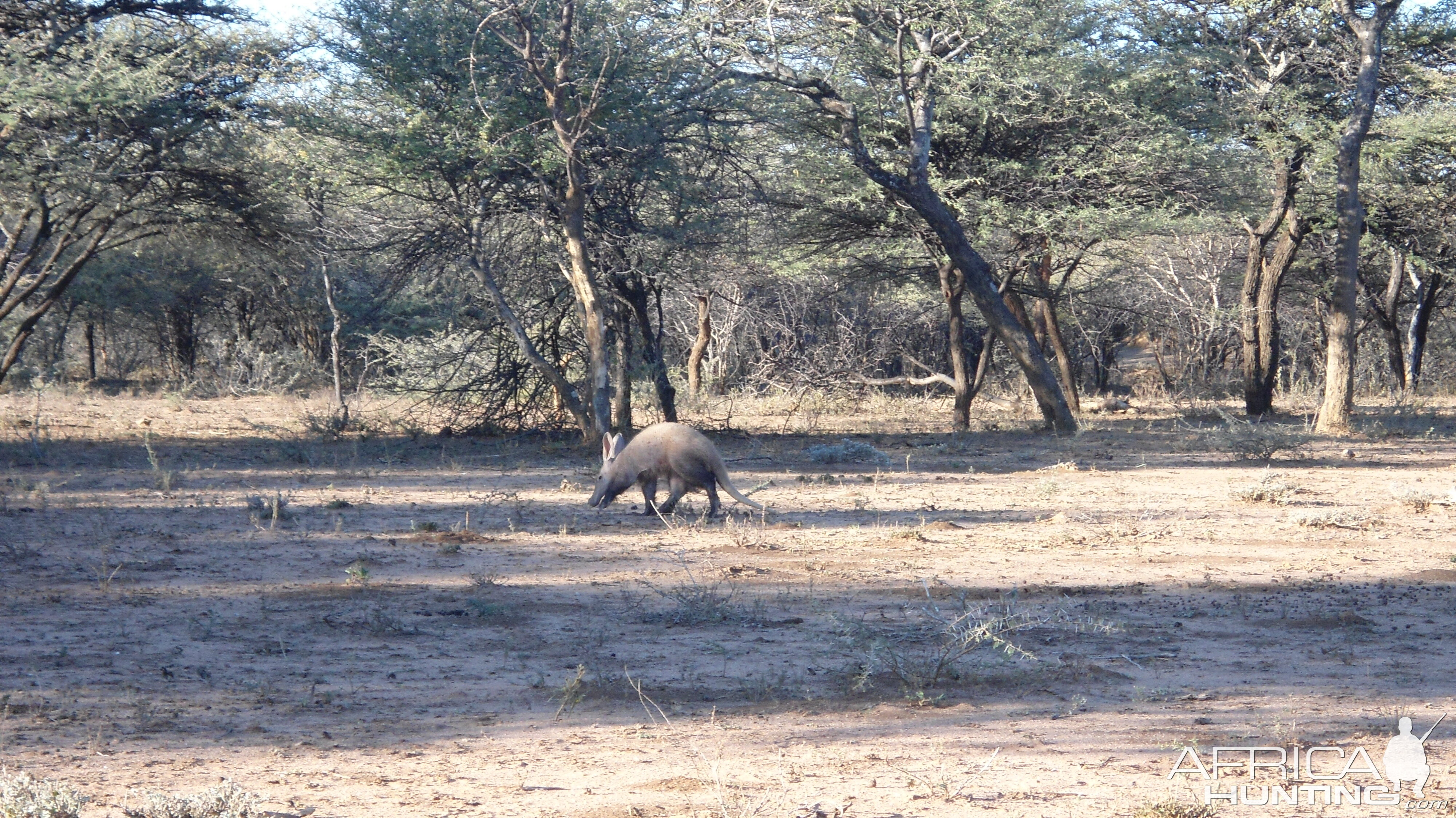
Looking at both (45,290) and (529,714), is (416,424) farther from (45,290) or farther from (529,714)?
(529,714)

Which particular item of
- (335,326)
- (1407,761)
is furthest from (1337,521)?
(335,326)

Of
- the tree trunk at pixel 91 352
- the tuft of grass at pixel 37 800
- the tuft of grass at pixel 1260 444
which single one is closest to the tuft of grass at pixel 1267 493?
the tuft of grass at pixel 1260 444

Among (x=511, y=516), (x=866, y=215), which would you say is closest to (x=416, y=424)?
(x=866, y=215)

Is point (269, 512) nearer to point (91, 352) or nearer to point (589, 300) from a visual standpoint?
point (589, 300)

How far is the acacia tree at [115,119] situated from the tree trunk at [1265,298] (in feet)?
51.4

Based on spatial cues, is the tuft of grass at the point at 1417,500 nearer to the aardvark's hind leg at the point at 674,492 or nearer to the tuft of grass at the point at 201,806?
the aardvark's hind leg at the point at 674,492

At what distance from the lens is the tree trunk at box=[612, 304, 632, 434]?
15.5 meters

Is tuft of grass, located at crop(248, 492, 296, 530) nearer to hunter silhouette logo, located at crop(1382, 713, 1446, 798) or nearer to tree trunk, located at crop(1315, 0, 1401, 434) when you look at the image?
hunter silhouette logo, located at crop(1382, 713, 1446, 798)

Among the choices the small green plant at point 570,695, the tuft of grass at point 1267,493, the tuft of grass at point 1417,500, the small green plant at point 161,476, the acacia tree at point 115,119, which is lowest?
the small green plant at point 570,695

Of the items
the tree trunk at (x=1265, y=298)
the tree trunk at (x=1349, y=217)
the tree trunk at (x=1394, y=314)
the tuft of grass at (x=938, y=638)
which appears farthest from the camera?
the tree trunk at (x=1394, y=314)

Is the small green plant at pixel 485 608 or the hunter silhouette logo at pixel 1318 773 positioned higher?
the small green plant at pixel 485 608

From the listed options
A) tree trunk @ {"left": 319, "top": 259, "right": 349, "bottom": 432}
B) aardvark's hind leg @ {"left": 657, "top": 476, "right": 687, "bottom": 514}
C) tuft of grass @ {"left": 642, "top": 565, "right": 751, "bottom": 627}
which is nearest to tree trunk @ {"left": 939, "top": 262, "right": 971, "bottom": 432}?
tree trunk @ {"left": 319, "top": 259, "right": 349, "bottom": 432}

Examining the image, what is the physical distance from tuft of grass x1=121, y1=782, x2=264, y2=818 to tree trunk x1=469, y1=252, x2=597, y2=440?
424 inches

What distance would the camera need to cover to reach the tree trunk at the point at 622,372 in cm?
1548
